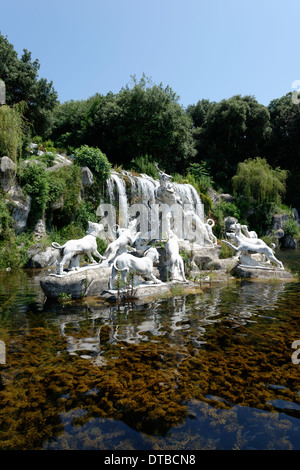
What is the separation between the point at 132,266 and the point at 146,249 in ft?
6.71

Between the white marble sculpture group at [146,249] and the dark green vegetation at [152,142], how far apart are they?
7098mm

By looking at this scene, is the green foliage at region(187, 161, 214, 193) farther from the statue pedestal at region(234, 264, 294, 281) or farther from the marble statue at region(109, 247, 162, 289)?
the marble statue at region(109, 247, 162, 289)

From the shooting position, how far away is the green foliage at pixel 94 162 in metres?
16.1

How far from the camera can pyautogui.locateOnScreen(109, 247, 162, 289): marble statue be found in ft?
22.1

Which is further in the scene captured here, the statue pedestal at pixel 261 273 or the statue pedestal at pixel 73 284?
the statue pedestal at pixel 261 273

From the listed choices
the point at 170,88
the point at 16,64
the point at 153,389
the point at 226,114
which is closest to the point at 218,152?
the point at 226,114

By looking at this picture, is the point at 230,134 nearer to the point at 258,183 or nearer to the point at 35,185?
the point at 258,183

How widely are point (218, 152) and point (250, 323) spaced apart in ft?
90.3

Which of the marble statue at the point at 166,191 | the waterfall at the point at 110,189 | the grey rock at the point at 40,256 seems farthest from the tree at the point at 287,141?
the grey rock at the point at 40,256

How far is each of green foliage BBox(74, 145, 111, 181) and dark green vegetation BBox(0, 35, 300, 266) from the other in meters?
0.06

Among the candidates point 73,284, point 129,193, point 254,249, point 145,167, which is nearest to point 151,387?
point 73,284

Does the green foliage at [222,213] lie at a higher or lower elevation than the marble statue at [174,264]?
higher

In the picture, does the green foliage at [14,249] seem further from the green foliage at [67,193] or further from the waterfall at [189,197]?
the waterfall at [189,197]

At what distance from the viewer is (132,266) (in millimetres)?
6887
